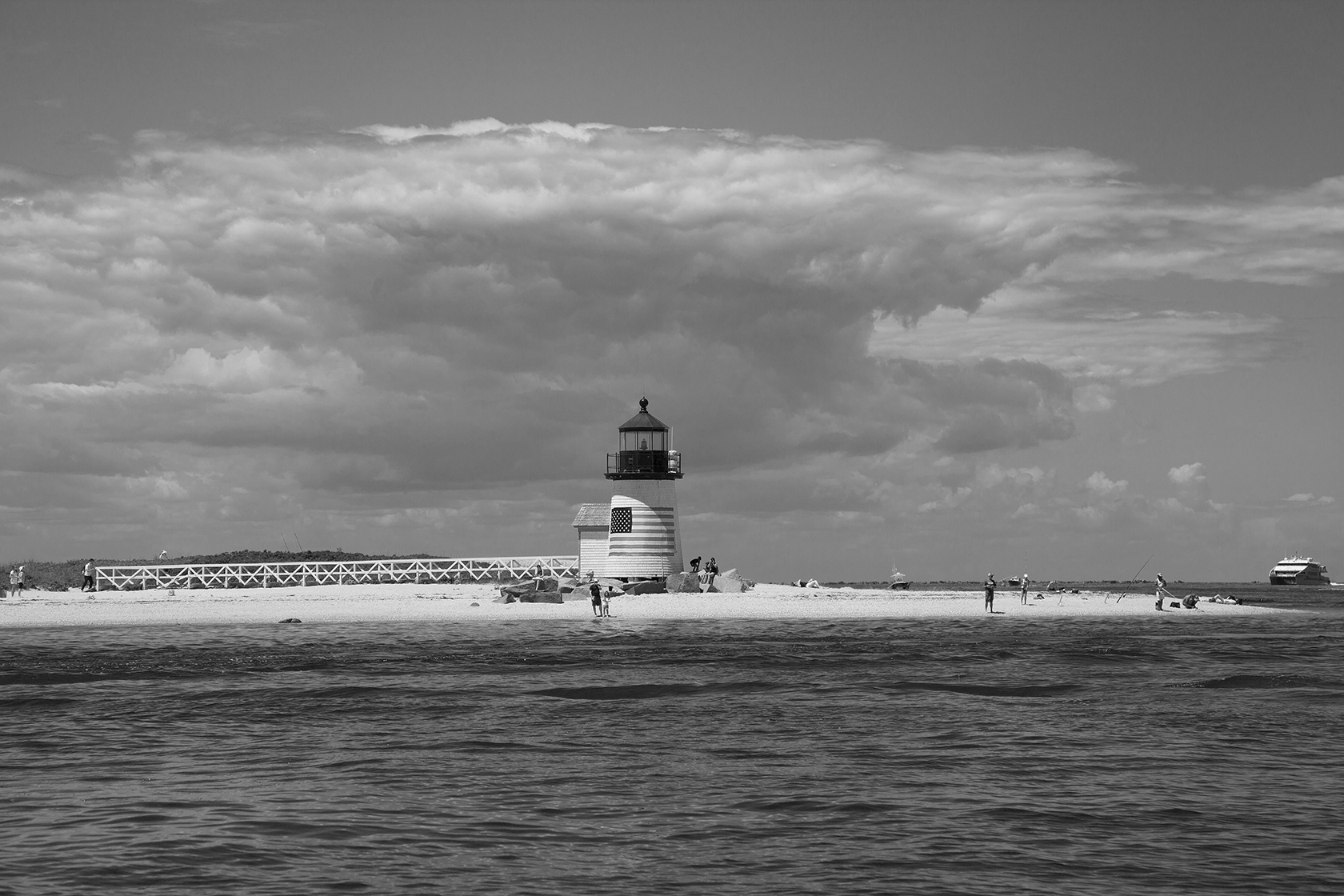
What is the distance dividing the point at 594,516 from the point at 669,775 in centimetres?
4140

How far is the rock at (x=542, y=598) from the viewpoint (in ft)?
184

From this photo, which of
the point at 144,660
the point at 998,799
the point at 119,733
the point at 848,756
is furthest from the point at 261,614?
the point at 998,799

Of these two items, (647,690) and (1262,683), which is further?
(1262,683)

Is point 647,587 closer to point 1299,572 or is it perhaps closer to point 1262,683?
point 1262,683

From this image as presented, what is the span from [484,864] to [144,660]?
2517cm

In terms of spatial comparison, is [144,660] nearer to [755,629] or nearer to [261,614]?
[261,614]

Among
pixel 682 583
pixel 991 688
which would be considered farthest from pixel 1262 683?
pixel 682 583

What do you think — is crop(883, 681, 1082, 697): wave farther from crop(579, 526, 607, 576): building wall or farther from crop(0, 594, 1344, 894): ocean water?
crop(579, 526, 607, 576): building wall

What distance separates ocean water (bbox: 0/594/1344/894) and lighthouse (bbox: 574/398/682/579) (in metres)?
23.1

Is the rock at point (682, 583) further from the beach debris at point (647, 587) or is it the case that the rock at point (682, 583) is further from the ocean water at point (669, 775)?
the ocean water at point (669, 775)

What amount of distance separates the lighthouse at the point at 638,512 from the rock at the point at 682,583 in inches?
29.4

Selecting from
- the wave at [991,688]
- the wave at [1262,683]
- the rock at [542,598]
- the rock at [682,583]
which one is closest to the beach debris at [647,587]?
the rock at [682,583]

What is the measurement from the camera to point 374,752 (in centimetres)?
2052

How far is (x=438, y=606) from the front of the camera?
5475cm
